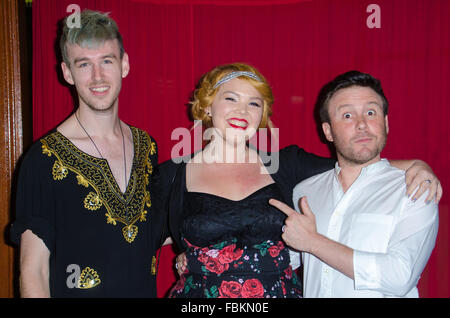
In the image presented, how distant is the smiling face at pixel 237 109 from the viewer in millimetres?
1779

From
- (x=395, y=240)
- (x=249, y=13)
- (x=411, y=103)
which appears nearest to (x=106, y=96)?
(x=249, y=13)

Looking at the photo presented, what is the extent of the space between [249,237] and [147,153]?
0.70 meters

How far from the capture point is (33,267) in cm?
142

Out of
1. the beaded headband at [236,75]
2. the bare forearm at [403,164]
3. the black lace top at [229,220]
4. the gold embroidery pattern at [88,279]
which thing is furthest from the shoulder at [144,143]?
the bare forearm at [403,164]

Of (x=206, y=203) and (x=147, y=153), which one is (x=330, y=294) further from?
(x=147, y=153)

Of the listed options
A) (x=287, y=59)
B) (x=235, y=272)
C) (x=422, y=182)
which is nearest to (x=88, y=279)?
(x=235, y=272)

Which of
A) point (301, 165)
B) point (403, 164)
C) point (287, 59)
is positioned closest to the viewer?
point (403, 164)

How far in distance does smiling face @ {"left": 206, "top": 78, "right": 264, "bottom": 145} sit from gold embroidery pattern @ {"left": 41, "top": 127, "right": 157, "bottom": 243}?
50cm

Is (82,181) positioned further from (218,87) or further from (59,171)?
(218,87)

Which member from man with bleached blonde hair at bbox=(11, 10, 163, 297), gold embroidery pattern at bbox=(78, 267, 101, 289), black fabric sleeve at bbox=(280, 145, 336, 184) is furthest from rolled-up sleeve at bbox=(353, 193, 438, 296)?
gold embroidery pattern at bbox=(78, 267, 101, 289)

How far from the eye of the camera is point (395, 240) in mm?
1500

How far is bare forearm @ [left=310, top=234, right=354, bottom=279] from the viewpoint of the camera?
4.81 feet

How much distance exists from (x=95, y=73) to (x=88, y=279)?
0.90m

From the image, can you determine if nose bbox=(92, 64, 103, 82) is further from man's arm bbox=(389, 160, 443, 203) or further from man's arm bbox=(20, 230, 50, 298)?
man's arm bbox=(389, 160, 443, 203)
